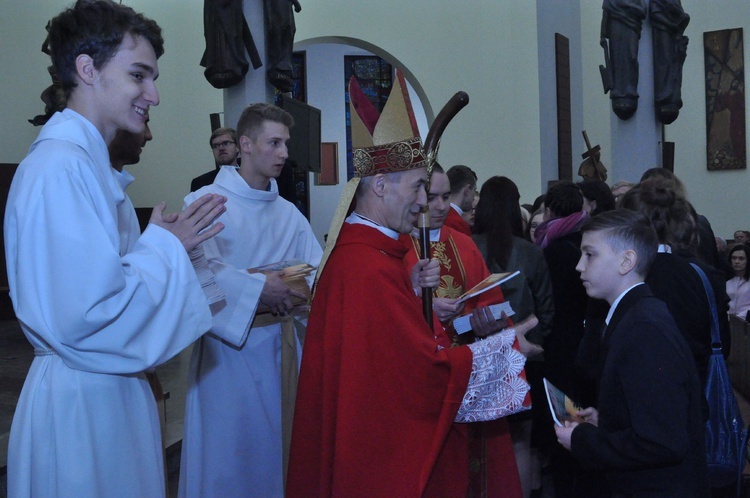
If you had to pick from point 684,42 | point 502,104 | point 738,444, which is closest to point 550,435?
point 738,444

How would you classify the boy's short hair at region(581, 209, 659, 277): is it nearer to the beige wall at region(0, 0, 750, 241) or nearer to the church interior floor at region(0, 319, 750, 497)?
the church interior floor at region(0, 319, 750, 497)

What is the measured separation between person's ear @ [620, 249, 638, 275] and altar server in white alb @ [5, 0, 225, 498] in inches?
53.6

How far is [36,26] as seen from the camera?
33.9 feet

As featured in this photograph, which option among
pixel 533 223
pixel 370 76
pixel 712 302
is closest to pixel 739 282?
pixel 533 223

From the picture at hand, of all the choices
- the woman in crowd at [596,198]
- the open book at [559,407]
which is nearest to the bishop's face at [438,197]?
the open book at [559,407]

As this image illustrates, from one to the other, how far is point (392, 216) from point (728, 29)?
12721mm

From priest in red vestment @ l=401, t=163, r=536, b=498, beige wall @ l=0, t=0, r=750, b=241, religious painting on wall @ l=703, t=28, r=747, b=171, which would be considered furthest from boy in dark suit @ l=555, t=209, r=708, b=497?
religious painting on wall @ l=703, t=28, r=747, b=171

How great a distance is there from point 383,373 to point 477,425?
126 centimetres

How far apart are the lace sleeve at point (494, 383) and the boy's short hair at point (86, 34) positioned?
1437 millimetres

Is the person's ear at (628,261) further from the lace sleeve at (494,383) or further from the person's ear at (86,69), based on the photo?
the person's ear at (86,69)

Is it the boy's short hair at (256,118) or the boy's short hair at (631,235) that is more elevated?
the boy's short hair at (256,118)

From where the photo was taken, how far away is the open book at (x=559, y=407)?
2592mm

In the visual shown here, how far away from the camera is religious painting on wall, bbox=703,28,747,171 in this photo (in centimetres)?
1349

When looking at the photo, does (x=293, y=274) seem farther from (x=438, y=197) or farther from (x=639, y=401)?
(x=639, y=401)
